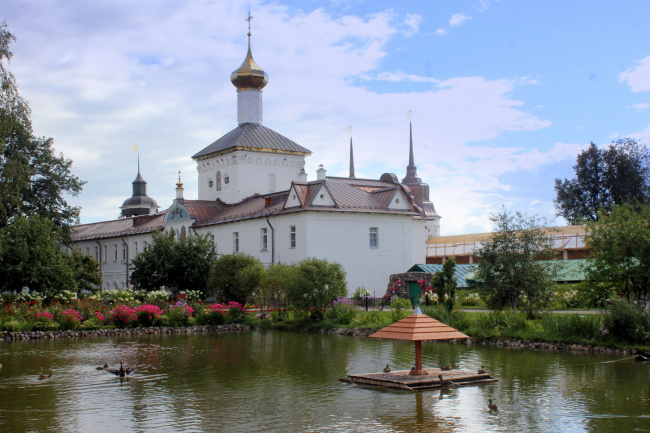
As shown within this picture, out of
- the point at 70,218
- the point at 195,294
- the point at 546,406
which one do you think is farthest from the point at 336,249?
the point at 546,406

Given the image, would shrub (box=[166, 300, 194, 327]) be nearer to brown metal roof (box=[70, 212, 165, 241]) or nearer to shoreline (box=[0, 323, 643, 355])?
shoreline (box=[0, 323, 643, 355])

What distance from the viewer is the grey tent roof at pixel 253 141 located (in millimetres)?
51406

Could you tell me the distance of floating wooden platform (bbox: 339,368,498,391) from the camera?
15.2 meters

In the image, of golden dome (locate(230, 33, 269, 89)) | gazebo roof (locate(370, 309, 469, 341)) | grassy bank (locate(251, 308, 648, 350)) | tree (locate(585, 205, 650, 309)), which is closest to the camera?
gazebo roof (locate(370, 309, 469, 341))

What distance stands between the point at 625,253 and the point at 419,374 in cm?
972

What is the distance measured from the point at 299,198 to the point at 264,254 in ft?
16.4

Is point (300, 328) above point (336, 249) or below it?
below

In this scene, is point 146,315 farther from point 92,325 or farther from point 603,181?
point 603,181

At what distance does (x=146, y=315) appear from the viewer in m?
31.6

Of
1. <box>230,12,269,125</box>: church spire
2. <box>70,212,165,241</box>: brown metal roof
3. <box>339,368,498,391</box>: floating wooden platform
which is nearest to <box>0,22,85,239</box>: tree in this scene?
<box>70,212,165,241</box>: brown metal roof

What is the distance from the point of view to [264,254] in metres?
45.0

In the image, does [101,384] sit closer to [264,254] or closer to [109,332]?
A: [109,332]

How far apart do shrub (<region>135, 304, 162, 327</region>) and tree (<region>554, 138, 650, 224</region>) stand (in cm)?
4104

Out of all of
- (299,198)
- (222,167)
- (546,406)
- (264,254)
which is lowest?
(546,406)
